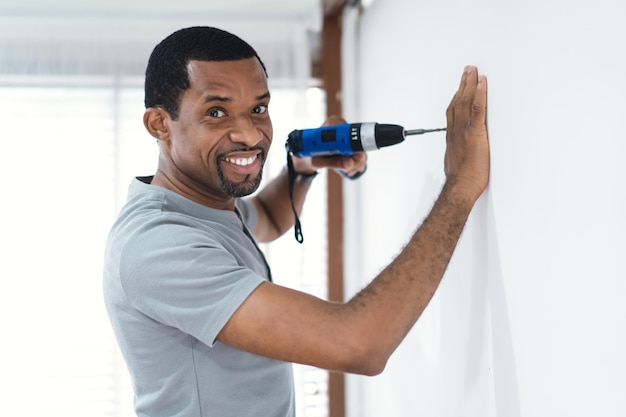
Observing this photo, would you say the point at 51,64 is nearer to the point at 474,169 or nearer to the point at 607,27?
the point at 474,169

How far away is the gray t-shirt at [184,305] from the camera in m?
1.10

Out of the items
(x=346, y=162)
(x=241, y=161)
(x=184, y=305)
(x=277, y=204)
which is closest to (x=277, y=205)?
(x=277, y=204)

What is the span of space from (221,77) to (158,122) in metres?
0.18

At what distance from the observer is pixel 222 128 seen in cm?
132

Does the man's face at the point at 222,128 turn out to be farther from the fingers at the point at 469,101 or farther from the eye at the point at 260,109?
the fingers at the point at 469,101

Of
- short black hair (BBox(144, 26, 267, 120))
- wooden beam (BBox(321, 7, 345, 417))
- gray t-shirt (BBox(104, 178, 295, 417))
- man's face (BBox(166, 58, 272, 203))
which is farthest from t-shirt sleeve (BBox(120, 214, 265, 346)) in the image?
wooden beam (BBox(321, 7, 345, 417))

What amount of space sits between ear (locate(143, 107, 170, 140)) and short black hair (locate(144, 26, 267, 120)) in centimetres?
1

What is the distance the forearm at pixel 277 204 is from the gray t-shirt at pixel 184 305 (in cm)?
47

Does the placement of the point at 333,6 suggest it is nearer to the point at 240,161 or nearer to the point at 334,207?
the point at 334,207

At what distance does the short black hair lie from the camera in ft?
4.32

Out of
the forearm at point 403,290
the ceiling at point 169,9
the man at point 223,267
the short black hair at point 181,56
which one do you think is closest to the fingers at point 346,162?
the man at point 223,267

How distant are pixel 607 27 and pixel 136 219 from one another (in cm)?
82

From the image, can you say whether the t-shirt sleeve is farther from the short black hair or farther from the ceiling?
the ceiling

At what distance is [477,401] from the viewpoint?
1.31 metres
